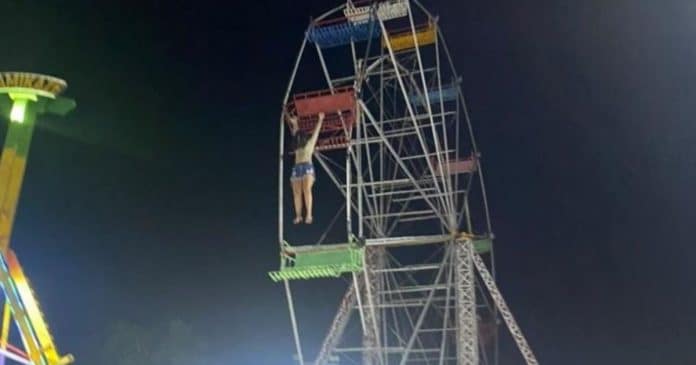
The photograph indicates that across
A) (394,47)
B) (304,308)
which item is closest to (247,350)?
(304,308)

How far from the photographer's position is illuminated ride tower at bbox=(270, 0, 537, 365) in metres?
13.9

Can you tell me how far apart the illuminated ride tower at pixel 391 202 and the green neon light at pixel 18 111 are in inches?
215

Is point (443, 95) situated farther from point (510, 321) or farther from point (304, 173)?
point (304, 173)

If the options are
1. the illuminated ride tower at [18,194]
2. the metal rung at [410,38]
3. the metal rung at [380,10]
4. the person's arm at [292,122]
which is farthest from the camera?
the metal rung at [410,38]

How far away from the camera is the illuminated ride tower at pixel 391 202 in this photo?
1386 cm

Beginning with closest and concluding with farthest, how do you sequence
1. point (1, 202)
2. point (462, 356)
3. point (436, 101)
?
1. point (1, 202)
2. point (462, 356)
3. point (436, 101)

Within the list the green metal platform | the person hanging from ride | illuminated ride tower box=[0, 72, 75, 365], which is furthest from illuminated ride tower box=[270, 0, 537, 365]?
illuminated ride tower box=[0, 72, 75, 365]

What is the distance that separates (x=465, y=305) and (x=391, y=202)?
158 inches

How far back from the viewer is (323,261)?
12953 mm

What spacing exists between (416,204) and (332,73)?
4.52 m

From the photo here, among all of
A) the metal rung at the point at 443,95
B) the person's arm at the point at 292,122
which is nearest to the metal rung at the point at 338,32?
the person's arm at the point at 292,122

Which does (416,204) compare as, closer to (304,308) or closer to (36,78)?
(304,308)

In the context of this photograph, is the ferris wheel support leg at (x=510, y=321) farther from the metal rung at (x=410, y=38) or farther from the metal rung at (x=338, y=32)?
the metal rung at (x=338, y=32)

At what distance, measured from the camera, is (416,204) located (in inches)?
844
